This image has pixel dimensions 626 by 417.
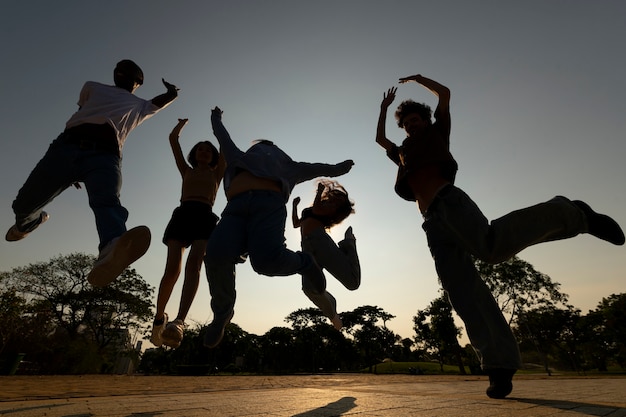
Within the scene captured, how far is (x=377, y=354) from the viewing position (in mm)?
64188

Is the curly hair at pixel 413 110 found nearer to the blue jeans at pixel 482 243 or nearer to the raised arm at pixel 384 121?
the raised arm at pixel 384 121

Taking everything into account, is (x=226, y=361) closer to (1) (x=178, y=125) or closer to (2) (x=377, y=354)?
(2) (x=377, y=354)

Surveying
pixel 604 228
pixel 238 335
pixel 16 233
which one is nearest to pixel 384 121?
pixel 604 228

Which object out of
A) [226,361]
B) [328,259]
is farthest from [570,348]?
[328,259]

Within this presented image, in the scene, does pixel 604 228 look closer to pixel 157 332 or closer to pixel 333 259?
pixel 333 259

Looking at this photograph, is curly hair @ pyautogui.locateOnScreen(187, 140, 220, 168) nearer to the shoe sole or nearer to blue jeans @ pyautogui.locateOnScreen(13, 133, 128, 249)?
blue jeans @ pyautogui.locateOnScreen(13, 133, 128, 249)

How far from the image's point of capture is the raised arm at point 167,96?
3383 mm

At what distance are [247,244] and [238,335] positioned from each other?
202 ft

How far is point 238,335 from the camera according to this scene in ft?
194

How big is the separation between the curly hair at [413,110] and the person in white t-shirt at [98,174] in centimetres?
252

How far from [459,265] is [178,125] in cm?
376

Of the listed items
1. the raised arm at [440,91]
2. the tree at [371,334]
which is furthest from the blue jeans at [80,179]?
the tree at [371,334]

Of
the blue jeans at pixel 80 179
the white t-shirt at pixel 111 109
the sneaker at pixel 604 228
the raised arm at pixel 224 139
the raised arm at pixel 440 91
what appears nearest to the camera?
the sneaker at pixel 604 228

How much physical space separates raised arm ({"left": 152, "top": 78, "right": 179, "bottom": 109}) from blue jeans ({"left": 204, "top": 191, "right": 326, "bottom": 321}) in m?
1.27
